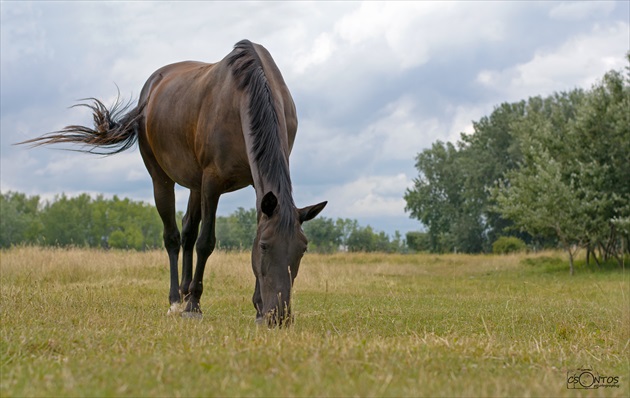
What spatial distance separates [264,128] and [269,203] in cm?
119

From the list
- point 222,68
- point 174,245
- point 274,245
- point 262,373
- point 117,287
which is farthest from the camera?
point 117,287

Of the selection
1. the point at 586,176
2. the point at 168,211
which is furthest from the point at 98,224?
the point at 168,211

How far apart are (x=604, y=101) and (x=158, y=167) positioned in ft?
76.9

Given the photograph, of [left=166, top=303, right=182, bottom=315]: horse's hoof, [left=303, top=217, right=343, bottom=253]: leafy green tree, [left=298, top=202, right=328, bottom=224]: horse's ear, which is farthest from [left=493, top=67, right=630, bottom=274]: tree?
[left=303, top=217, right=343, bottom=253]: leafy green tree

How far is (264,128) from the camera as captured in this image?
689 cm

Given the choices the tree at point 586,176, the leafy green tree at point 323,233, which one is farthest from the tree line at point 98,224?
the tree at point 586,176

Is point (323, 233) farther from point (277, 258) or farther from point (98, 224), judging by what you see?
point (277, 258)

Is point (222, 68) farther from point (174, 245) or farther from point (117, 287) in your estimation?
point (117, 287)

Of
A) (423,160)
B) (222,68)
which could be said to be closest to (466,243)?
(423,160)

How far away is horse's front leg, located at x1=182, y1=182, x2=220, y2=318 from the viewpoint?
7875 mm

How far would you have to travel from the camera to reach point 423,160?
67.2m

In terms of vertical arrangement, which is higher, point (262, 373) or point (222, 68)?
point (222, 68)

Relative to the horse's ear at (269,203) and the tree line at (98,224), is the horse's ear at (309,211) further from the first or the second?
the tree line at (98,224)

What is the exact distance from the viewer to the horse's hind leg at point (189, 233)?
9.11 metres
